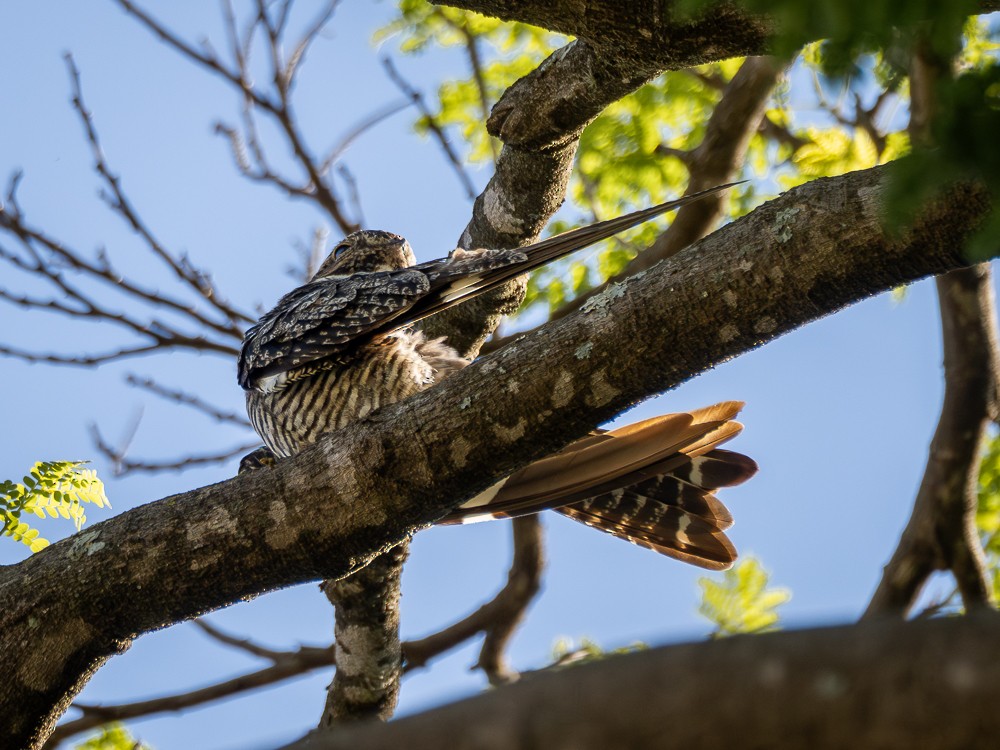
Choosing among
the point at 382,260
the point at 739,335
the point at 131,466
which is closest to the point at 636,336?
the point at 739,335

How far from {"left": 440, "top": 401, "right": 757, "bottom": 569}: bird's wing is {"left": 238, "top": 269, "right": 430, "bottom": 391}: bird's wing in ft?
2.40

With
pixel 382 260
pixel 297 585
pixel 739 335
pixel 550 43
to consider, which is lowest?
pixel 297 585

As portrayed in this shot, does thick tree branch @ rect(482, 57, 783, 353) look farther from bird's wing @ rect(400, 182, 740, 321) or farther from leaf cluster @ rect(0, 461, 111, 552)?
leaf cluster @ rect(0, 461, 111, 552)

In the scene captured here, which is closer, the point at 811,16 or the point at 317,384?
the point at 811,16

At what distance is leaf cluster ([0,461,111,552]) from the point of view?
334cm

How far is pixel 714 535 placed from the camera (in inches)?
145

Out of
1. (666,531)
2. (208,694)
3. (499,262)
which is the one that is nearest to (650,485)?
(666,531)

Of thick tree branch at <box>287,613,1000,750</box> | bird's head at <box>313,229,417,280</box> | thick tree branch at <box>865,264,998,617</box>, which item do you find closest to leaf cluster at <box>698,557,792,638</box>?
thick tree branch at <box>865,264,998,617</box>

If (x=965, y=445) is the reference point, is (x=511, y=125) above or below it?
above

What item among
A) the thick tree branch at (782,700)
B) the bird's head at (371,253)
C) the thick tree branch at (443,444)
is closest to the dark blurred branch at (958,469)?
the bird's head at (371,253)

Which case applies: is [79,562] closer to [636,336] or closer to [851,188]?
Result: [636,336]

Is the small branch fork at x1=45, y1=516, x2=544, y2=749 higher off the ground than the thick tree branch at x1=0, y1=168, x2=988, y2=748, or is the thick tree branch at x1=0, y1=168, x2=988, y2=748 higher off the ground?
the thick tree branch at x1=0, y1=168, x2=988, y2=748

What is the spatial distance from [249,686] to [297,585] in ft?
6.74

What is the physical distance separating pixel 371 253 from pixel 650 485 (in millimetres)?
1764
